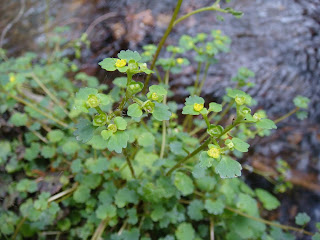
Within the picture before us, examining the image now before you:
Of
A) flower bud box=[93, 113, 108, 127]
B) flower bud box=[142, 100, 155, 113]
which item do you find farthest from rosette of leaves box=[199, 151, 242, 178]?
flower bud box=[93, 113, 108, 127]

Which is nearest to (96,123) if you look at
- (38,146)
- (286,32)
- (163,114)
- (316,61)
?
(163,114)

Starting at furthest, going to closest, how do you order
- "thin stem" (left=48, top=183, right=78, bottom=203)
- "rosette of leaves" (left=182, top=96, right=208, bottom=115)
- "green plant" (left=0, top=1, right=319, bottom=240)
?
"thin stem" (left=48, top=183, right=78, bottom=203) < "green plant" (left=0, top=1, right=319, bottom=240) < "rosette of leaves" (left=182, top=96, right=208, bottom=115)

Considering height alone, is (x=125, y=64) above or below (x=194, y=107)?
above

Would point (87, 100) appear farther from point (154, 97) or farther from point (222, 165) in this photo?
point (222, 165)

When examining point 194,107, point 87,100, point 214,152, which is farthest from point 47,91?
point 214,152

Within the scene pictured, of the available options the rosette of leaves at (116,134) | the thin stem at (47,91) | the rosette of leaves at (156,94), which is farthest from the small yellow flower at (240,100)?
the thin stem at (47,91)

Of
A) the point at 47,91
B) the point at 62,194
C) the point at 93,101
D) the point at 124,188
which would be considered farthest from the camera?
the point at 47,91

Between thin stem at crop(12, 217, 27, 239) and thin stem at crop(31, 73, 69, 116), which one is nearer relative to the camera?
thin stem at crop(12, 217, 27, 239)

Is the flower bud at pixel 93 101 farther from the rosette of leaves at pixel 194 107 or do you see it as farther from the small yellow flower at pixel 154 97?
the rosette of leaves at pixel 194 107

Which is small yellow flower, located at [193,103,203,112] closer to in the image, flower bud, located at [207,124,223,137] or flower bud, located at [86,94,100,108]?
flower bud, located at [207,124,223,137]

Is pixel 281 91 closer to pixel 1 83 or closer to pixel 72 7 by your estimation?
pixel 1 83
